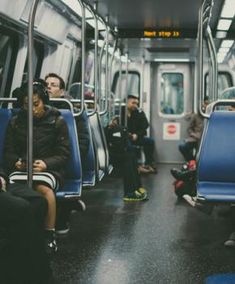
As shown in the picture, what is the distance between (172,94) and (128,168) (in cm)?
621

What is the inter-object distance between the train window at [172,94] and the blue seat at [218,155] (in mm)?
8793

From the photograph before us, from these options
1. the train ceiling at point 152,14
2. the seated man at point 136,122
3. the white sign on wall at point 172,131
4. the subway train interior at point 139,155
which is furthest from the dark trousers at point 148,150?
the train ceiling at point 152,14

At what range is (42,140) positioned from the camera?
4711mm

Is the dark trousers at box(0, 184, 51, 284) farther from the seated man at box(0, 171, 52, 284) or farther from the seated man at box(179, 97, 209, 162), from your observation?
the seated man at box(179, 97, 209, 162)

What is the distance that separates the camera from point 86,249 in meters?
4.77

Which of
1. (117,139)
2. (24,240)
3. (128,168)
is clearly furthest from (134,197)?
(24,240)

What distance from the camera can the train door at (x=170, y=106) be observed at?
1332 centimetres

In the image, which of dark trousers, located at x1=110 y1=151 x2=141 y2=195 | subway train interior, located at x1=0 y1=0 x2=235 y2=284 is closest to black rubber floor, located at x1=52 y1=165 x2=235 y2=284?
subway train interior, located at x1=0 y1=0 x2=235 y2=284

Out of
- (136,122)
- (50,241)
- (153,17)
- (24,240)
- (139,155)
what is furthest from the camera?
(139,155)

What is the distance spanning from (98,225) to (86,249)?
1046 millimetres

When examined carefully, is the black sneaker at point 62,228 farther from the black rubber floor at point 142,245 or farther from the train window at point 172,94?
the train window at point 172,94

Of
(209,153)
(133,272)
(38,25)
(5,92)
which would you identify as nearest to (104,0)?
(38,25)

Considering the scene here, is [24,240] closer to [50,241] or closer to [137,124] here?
[50,241]

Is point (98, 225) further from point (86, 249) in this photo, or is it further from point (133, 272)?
point (133, 272)
